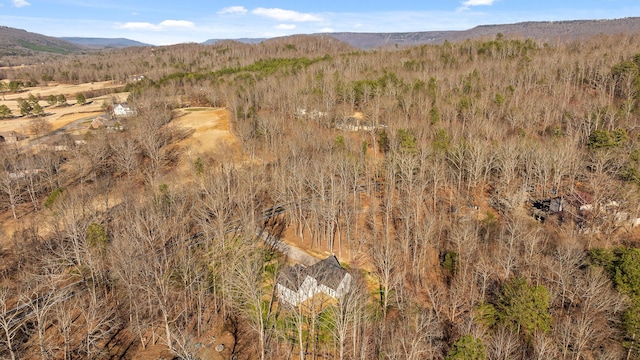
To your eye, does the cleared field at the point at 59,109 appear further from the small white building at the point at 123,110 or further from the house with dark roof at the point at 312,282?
the house with dark roof at the point at 312,282

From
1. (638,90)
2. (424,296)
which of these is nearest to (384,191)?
(424,296)

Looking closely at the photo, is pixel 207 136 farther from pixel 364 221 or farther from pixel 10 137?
pixel 364 221

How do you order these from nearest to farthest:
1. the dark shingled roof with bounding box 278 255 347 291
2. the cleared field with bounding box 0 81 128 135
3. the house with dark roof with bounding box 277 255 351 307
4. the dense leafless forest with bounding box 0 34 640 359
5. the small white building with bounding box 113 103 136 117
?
the dense leafless forest with bounding box 0 34 640 359 → the house with dark roof with bounding box 277 255 351 307 → the dark shingled roof with bounding box 278 255 347 291 → the small white building with bounding box 113 103 136 117 → the cleared field with bounding box 0 81 128 135

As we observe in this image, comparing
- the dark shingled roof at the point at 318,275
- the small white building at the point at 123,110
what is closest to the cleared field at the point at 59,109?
the small white building at the point at 123,110

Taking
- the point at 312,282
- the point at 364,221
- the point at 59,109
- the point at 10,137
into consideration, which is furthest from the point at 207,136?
the point at 59,109

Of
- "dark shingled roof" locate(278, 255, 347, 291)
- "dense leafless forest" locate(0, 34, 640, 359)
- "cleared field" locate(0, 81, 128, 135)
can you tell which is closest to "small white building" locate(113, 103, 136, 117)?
"dense leafless forest" locate(0, 34, 640, 359)

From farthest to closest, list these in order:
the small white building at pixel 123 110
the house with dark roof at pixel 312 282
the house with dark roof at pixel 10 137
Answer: the small white building at pixel 123 110, the house with dark roof at pixel 10 137, the house with dark roof at pixel 312 282

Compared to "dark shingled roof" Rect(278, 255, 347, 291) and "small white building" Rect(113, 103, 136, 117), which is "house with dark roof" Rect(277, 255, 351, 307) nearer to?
"dark shingled roof" Rect(278, 255, 347, 291)
